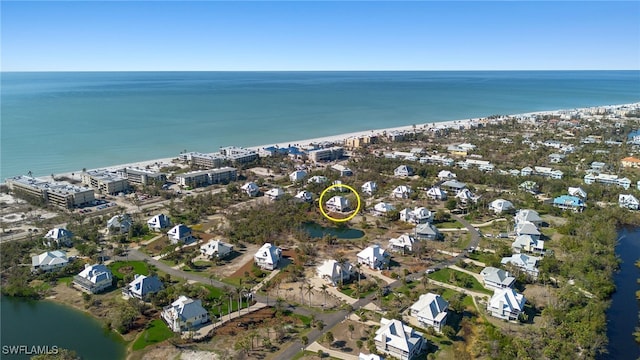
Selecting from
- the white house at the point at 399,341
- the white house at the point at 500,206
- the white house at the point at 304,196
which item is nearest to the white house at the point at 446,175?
the white house at the point at 500,206

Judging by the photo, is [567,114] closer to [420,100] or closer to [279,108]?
[420,100]

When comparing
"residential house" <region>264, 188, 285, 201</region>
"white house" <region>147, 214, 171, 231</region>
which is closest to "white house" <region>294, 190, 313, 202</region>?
"residential house" <region>264, 188, 285, 201</region>

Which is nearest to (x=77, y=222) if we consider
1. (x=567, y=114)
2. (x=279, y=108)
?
(x=279, y=108)

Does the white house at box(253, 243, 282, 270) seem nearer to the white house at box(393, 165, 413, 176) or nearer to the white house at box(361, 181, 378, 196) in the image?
the white house at box(361, 181, 378, 196)

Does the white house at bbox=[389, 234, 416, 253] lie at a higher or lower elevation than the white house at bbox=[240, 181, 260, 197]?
lower

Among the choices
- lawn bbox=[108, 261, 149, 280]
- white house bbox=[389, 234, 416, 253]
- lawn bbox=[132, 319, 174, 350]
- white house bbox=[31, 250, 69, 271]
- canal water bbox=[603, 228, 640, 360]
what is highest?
white house bbox=[31, 250, 69, 271]

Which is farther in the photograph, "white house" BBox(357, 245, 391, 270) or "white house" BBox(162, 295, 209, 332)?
"white house" BBox(357, 245, 391, 270)

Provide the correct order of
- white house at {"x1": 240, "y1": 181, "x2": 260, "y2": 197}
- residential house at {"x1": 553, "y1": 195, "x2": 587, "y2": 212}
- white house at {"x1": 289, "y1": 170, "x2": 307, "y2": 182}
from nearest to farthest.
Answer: residential house at {"x1": 553, "y1": 195, "x2": 587, "y2": 212} → white house at {"x1": 240, "y1": 181, "x2": 260, "y2": 197} → white house at {"x1": 289, "y1": 170, "x2": 307, "y2": 182}
